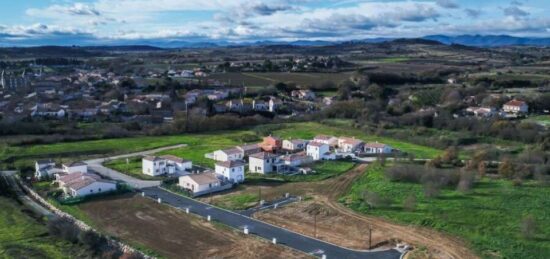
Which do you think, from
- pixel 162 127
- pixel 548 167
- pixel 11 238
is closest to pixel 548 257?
pixel 548 167

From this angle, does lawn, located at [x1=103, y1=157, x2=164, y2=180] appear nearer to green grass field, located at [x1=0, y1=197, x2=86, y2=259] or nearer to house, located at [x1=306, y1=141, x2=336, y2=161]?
green grass field, located at [x1=0, y1=197, x2=86, y2=259]

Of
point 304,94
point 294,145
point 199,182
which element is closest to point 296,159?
point 294,145

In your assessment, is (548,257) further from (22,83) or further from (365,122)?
(22,83)

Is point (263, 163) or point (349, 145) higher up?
point (263, 163)

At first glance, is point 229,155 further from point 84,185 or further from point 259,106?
point 259,106

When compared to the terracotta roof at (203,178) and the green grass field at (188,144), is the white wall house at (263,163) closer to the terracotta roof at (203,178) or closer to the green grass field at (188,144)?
the green grass field at (188,144)

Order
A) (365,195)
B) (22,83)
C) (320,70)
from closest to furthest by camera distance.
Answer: (365,195), (22,83), (320,70)

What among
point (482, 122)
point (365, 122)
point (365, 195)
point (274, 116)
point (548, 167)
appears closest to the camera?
point (365, 195)
